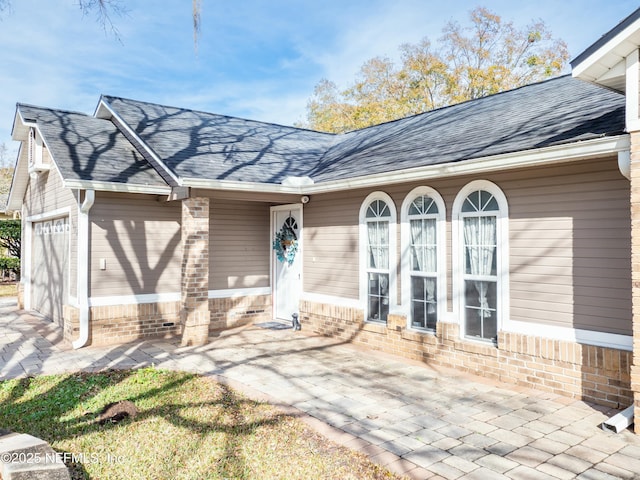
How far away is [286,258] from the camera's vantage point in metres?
9.69

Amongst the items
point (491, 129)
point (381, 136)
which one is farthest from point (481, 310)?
point (381, 136)

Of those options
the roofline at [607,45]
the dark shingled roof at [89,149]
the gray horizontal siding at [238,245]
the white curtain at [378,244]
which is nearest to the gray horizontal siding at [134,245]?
the dark shingled roof at [89,149]

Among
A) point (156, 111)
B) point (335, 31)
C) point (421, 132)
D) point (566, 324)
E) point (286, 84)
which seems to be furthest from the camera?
point (286, 84)

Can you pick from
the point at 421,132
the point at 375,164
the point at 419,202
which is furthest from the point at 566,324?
the point at 421,132

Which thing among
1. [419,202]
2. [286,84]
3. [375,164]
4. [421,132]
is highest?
[286,84]

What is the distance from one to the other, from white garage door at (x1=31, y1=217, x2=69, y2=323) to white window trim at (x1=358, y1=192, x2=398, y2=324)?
5.82m

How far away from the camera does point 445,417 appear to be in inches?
185

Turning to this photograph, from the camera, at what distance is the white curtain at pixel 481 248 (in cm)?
608

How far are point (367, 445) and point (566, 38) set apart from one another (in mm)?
22680

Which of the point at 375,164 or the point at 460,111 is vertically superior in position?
the point at 460,111

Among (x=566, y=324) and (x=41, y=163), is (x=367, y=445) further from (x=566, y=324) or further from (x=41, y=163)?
(x=41, y=163)

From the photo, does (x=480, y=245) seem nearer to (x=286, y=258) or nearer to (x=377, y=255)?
(x=377, y=255)

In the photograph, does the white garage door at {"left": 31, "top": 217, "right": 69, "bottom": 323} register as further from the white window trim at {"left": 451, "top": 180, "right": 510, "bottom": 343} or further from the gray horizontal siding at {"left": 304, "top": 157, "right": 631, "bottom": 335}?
the gray horizontal siding at {"left": 304, "top": 157, "right": 631, "bottom": 335}

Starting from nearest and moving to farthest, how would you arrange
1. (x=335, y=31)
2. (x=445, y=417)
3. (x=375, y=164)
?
(x=445, y=417) < (x=375, y=164) < (x=335, y=31)
